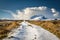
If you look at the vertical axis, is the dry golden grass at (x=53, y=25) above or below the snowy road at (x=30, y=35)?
above

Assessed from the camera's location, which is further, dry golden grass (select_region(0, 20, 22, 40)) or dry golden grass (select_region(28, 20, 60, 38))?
dry golden grass (select_region(28, 20, 60, 38))

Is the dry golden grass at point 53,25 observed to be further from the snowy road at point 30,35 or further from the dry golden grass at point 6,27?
the dry golden grass at point 6,27

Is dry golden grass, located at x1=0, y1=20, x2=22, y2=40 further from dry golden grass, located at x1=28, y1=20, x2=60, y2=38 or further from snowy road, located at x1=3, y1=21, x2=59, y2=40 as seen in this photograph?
dry golden grass, located at x1=28, y1=20, x2=60, y2=38

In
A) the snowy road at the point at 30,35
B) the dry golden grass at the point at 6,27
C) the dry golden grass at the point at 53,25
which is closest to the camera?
the dry golden grass at the point at 6,27

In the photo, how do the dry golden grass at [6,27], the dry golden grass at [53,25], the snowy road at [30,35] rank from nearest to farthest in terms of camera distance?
the dry golden grass at [6,27] < the snowy road at [30,35] < the dry golden grass at [53,25]

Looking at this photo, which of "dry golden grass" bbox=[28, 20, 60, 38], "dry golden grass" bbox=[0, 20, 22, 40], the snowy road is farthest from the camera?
"dry golden grass" bbox=[28, 20, 60, 38]

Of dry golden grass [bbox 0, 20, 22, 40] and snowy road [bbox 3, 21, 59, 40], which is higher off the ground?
dry golden grass [bbox 0, 20, 22, 40]

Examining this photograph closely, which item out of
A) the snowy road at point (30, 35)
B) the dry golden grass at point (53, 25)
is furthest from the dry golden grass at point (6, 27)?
the dry golden grass at point (53, 25)

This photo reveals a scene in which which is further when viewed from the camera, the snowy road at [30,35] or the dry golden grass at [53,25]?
the dry golden grass at [53,25]

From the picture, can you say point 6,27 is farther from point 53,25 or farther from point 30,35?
point 53,25

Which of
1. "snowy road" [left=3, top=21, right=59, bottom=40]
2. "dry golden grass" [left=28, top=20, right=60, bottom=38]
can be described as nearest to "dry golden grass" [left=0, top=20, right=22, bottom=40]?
"snowy road" [left=3, top=21, right=59, bottom=40]

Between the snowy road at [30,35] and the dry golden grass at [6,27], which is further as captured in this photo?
the snowy road at [30,35]

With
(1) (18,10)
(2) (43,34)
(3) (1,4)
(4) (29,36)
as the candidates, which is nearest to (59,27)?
(2) (43,34)

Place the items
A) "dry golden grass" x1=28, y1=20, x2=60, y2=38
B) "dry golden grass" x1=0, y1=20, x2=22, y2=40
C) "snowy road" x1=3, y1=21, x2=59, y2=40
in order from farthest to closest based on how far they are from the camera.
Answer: "dry golden grass" x1=28, y1=20, x2=60, y2=38
"snowy road" x1=3, y1=21, x2=59, y2=40
"dry golden grass" x1=0, y1=20, x2=22, y2=40
